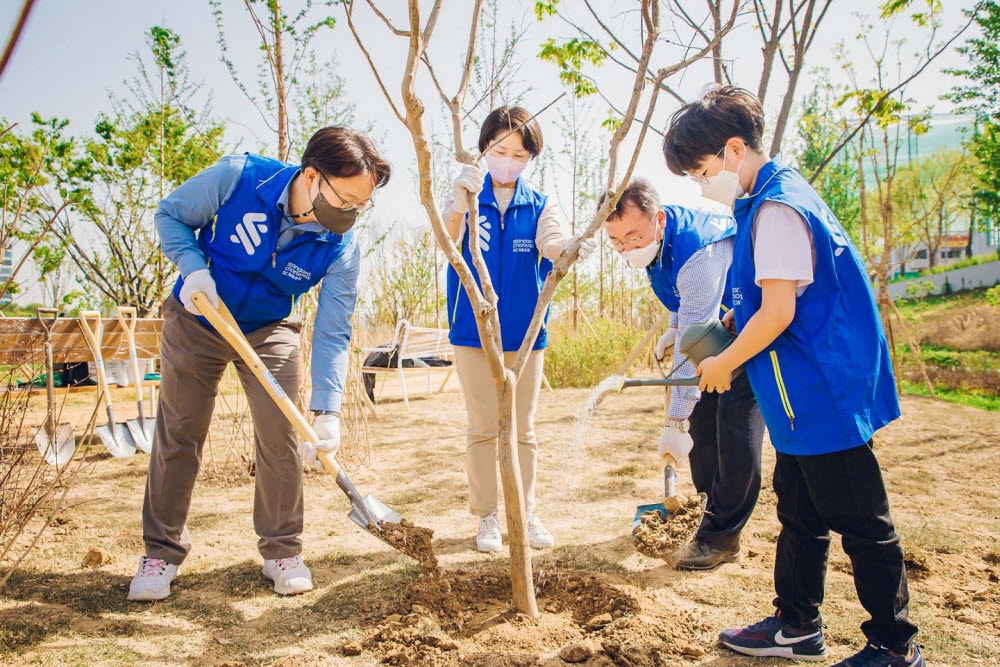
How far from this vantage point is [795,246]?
152cm

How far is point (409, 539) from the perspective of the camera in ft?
7.27

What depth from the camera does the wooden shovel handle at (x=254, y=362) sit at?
6.76 feet

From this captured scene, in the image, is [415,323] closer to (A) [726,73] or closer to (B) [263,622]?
(A) [726,73]

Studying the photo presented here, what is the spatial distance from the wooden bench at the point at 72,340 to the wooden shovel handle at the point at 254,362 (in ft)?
4.26

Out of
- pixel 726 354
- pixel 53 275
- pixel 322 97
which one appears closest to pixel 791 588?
pixel 726 354

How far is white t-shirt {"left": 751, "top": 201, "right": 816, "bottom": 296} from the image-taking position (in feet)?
4.97

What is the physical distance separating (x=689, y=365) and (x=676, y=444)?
314 millimetres

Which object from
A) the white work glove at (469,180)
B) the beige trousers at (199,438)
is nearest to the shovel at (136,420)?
the beige trousers at (199,438)

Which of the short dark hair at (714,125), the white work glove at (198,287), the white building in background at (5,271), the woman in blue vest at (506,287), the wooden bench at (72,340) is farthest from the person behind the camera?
the wooden bench at (72,340)

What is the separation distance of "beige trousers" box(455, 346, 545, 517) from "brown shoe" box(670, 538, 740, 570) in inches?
23.6

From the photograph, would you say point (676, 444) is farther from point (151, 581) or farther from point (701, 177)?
point (151, 581)

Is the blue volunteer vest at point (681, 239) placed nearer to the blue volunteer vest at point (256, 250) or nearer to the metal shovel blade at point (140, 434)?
the blue volunteer vest at point (256, 250)

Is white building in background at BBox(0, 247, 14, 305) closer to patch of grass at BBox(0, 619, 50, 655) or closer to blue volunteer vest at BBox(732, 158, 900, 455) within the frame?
patch of grass at BBox(0, 619, 50, 655)

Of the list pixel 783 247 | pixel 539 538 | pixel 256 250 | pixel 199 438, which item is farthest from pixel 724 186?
pixel 199 438
